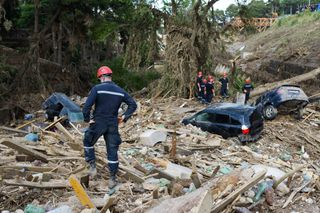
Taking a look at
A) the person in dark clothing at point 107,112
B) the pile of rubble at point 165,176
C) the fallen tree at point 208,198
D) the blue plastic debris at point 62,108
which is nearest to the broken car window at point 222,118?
the pile of rubble at point 165,176

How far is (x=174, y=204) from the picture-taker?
18.6ft

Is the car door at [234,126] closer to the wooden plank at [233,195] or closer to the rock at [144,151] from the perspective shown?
the rock at [144,151]

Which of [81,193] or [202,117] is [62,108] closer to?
[202,117]

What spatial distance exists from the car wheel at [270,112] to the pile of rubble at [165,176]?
2.75 meters

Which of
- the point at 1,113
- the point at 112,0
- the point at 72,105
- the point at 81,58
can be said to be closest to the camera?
the point at 72,105

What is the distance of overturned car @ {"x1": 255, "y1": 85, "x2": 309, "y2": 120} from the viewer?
659 inches

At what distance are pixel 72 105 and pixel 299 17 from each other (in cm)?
3443

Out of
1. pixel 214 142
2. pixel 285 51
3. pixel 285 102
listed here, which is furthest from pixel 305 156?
pixel 285 51

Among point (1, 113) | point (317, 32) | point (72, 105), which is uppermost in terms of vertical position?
point (317, 32)

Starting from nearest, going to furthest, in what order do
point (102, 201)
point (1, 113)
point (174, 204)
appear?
point (174, 204) < point (102, 201) < point (1, 113)

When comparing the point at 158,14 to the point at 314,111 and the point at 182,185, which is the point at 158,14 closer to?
the point at 314,111

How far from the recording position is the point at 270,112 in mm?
17078

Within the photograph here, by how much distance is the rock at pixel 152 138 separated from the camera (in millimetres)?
11766

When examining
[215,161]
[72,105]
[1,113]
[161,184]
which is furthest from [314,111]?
[1,113]
